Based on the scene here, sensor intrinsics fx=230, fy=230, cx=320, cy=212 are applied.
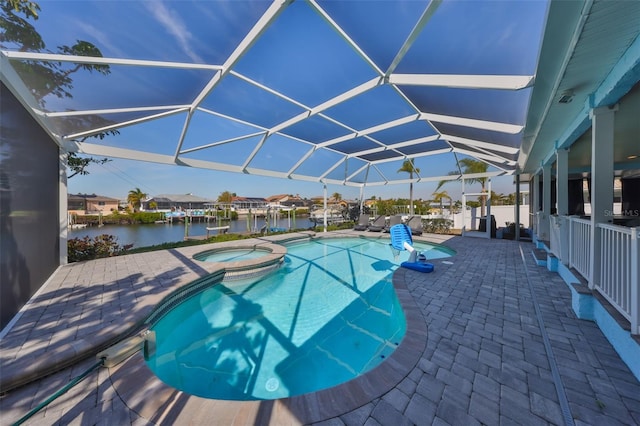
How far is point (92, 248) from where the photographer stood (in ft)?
24.3

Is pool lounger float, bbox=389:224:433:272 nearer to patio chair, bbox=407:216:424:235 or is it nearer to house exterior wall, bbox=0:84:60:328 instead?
patio chair, bbox=407:216:424:235

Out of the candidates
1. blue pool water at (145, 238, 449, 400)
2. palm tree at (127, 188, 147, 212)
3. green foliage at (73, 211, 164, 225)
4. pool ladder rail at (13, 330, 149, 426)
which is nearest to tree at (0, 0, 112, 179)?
pool ladder rail at (13, 330, 149, 426)

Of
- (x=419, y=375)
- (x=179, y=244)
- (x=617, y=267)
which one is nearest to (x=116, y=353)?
(x=419, y=375)

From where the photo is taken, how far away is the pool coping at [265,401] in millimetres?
1873

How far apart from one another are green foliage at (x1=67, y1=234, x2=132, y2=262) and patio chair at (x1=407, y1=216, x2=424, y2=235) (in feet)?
42.2

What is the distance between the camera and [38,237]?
4.72 meters

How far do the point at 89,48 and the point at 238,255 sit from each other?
711 cm

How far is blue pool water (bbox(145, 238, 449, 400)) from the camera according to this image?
3059 mm

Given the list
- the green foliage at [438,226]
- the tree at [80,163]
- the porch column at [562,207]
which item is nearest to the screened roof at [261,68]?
the porch column at [562,207]

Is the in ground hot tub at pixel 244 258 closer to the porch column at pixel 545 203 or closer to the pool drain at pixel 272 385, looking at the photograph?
the pool drain at pixel 272 385

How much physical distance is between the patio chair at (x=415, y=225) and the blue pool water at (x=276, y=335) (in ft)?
20.8

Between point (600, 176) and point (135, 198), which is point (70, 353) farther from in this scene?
point (135, 198)

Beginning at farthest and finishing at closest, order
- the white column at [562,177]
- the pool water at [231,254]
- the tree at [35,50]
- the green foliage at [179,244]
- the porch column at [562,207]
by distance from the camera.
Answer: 1. the pool water at [231,254]
2. the green foliage at [179,244]
3. the white column at [562,177]
4. the porch column at [562,207]
5. the tree at [35,50]

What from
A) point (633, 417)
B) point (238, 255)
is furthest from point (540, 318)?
point (238, 255)
